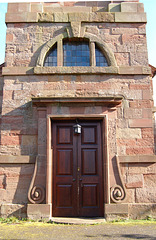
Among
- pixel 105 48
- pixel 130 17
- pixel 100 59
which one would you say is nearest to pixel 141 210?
pixel 100 59

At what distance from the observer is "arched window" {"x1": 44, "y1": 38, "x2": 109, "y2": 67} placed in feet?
23.9

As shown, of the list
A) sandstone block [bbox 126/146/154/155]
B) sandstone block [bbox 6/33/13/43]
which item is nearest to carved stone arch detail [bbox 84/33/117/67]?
sandstone block [bbox 6/33/13/43]

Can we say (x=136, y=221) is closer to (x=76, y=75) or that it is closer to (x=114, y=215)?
(x=114, y=215)

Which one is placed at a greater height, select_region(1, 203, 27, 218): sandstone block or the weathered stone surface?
the weathered stone surface

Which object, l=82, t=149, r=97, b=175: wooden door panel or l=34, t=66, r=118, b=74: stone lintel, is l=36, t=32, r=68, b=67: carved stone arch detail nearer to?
l=34, t=66, r=118, b=74: stone lintel

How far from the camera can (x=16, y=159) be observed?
646 cm

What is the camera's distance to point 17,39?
24.1 ft

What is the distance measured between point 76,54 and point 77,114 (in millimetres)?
1927

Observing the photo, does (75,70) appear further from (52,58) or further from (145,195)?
(145,195)

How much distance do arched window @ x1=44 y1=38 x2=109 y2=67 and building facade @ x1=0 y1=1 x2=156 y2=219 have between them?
29 millimetres

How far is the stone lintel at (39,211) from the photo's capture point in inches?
239

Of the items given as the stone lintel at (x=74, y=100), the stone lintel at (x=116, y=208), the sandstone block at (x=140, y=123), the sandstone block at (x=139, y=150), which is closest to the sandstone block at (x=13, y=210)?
the stone lintel at (x=116, y=208)

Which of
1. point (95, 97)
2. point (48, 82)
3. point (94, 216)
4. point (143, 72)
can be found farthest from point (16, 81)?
point (94, 216)

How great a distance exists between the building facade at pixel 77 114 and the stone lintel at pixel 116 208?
0.07ft
